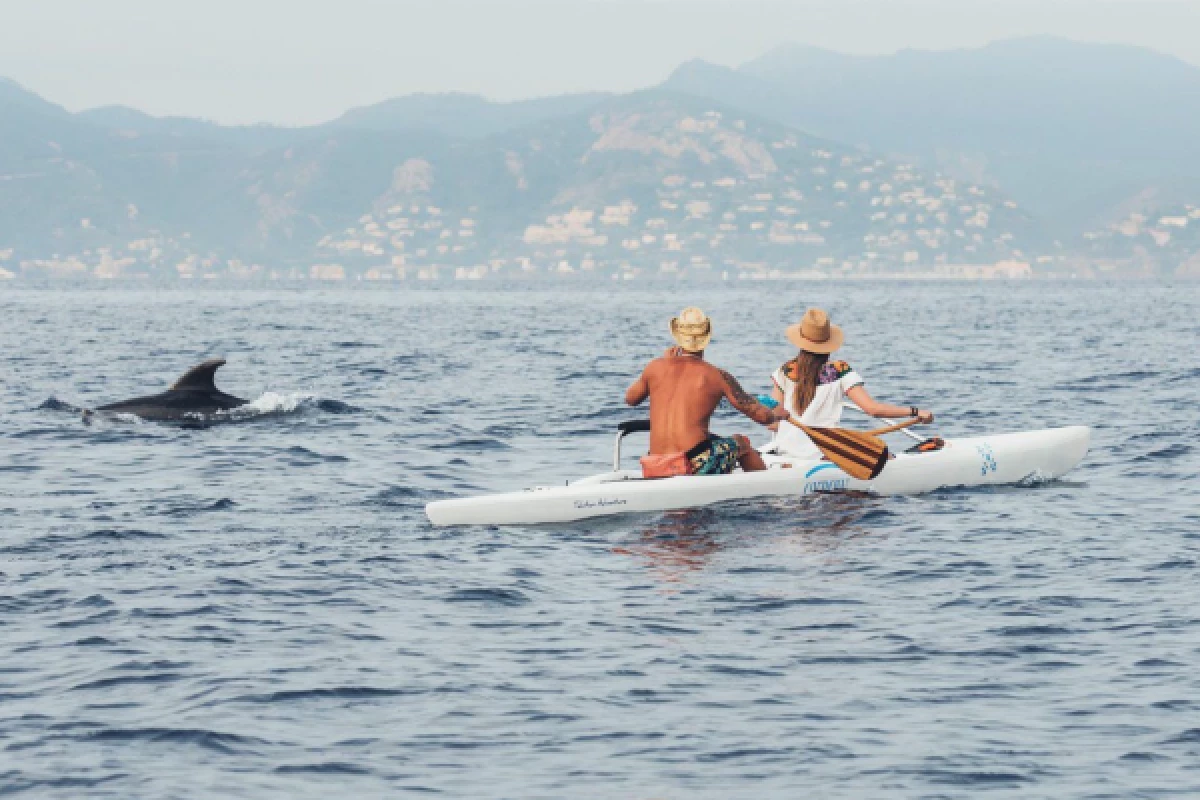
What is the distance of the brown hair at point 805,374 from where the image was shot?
629 inches

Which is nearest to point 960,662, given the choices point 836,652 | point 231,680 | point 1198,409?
point 836,652

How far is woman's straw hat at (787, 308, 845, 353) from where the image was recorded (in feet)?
50.9

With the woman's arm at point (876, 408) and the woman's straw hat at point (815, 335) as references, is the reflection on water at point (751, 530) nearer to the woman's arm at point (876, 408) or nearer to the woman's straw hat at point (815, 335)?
the woman's arm at point (876, 408)

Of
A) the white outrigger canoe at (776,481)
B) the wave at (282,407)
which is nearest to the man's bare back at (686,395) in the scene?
the white outrigger canoe at (776,481)

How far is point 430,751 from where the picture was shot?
868 centimetres

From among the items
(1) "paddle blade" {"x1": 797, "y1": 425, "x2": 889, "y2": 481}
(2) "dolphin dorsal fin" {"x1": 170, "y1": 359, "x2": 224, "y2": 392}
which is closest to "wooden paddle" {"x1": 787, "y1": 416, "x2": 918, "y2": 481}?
(1) "paddle blade" {"x1": 797, "y1": 425, "x2": 889, "y2": 481}

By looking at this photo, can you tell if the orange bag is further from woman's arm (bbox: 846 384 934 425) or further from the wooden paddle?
woman's arm (bbox: 846 384 934 425)

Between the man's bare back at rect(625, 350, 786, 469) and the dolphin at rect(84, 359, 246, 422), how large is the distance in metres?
10.0

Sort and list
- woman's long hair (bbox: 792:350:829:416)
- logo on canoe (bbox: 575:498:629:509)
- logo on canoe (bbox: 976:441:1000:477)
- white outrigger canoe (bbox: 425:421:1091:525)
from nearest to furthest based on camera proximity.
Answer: white outrigger canoe (bbox: 425:421:1091:525)
logo on canoe (bbox: 575:498:629:509)
woman's long hair (bbox: 792:350:829:416)
logo on canoe (bbox: 976:441:1000:477)

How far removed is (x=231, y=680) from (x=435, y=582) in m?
2.94

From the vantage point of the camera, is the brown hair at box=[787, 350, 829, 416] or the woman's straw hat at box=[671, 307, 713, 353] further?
the brown hair at box=[787, 350, 829, 416]

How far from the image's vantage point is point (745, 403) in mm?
15172

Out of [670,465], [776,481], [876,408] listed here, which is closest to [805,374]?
[876,408]

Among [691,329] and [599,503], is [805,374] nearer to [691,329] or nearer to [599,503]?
[691,329]
